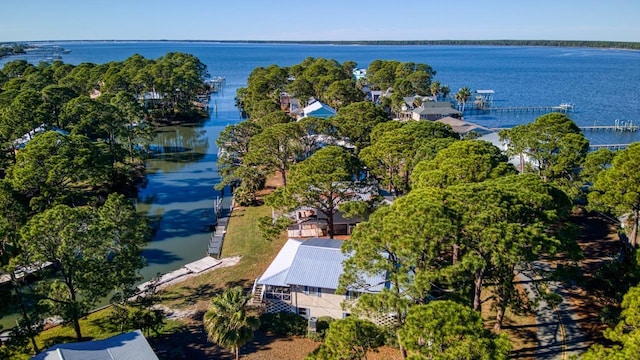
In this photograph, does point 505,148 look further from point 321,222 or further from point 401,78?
point 401,78

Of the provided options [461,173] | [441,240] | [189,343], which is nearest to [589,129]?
[461,173]

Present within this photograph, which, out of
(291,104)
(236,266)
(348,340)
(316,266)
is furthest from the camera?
(291,104)

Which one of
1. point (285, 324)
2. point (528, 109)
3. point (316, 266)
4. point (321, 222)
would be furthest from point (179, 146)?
point (528, 109)

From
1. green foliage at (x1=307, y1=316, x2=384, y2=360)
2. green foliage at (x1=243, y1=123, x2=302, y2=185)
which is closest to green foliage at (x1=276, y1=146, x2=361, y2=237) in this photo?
green foliage at (x1=243, y1=123, x2=302, y2=185)

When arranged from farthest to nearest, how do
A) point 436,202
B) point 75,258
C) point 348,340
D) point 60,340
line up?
point 60,340 → point 75,258 → point 436,202 → point 348,340

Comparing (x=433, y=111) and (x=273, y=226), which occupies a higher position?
(x=433, y=111)

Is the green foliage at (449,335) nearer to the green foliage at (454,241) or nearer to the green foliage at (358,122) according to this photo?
the green foliage at (454,241)
